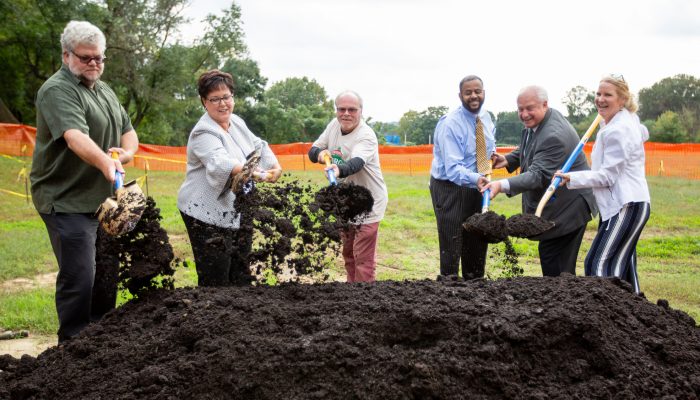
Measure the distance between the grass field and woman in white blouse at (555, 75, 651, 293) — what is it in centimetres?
75

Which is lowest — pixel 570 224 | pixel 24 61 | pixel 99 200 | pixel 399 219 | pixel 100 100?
pixel 399 219

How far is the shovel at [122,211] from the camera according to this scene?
9.88 feet

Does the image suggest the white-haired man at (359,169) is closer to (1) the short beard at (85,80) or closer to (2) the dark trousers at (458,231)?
(2) the dark trousers at (458,231)

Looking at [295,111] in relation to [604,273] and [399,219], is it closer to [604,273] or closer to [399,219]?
[399,219]

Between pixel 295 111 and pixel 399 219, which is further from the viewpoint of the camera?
pixel 295 111

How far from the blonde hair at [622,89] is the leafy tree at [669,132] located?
140ft

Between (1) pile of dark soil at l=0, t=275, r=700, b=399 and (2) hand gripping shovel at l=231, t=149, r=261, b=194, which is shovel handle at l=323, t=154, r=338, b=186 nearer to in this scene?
(2) hand gripping shovel at l=231, t=149, r=261, b=194

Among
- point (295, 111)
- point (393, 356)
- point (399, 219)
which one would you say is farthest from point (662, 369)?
point (295, 111)

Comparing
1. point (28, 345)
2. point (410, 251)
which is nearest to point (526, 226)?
point (28, 345)

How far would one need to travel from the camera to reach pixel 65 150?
336cm

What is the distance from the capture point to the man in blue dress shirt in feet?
14.9

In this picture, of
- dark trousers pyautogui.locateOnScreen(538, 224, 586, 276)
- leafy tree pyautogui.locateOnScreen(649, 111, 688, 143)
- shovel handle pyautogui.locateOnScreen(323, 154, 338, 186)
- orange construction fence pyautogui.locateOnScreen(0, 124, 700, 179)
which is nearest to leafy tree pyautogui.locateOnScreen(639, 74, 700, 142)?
leafy tree pyautogui.locateOnScreen(649, 111, 688, 143)

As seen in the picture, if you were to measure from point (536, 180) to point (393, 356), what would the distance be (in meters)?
2.30

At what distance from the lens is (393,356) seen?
2.34m
